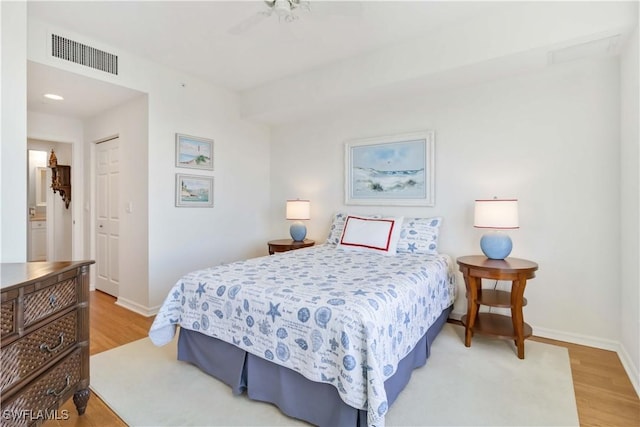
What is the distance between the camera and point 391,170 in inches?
142

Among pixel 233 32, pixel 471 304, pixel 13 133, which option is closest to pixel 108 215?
A: pixel 13 133

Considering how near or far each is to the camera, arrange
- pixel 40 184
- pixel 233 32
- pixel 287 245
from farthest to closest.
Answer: pixel 40 184 → pixel 287 245 → pixel 233 32

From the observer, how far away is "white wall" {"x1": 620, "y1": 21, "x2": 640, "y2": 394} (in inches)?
80.4

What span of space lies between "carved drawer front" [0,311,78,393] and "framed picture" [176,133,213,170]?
7.68 ft

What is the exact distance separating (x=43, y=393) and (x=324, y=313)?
4.19ft

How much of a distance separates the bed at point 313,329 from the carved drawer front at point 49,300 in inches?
28.0

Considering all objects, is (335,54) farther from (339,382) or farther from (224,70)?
(339,382)

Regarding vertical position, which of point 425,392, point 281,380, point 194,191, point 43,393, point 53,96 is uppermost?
point 53,96

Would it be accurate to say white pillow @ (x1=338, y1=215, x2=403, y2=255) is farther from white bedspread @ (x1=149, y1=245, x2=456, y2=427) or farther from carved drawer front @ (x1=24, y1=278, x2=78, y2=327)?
carved drawer front @ (x1=24, y1=278, x2=78, y2=327)

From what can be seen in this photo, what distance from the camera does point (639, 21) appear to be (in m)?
2.02

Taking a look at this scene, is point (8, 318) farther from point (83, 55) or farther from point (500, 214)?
point (500, 214)

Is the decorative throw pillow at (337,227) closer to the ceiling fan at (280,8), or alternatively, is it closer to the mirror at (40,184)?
the ceiling fan at (280,8)

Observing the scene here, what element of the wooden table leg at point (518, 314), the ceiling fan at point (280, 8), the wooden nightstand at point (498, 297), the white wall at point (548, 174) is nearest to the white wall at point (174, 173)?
the ceiling fan at point (280, 8)

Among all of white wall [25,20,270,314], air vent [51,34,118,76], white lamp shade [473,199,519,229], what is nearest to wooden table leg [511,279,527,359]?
white lamp shade [473,199,519,229]
